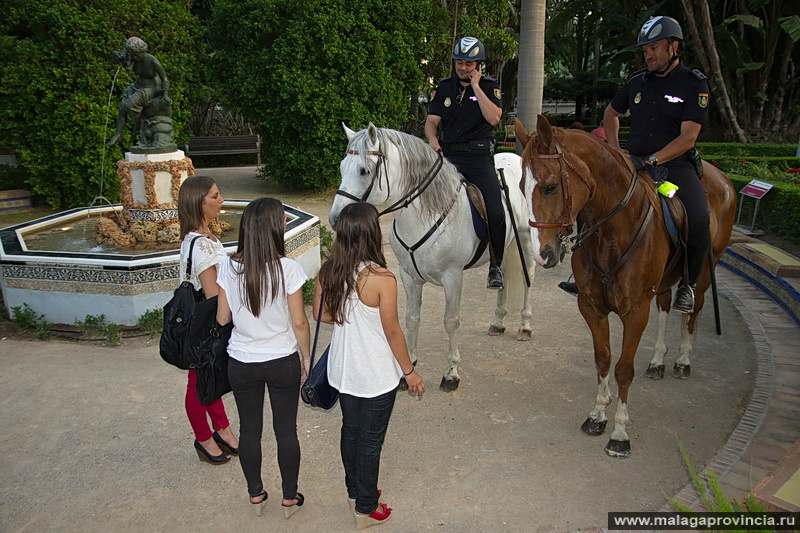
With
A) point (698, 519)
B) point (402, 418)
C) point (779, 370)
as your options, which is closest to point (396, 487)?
point (402, 418)

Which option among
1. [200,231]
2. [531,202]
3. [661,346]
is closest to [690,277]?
[661,346]

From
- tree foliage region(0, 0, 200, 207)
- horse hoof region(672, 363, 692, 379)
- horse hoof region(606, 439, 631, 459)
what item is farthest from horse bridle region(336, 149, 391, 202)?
tree foliage region(0, 0, 200, 207)

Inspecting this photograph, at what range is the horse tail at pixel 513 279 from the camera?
625 centimetres

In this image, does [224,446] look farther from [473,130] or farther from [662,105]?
[662,105]

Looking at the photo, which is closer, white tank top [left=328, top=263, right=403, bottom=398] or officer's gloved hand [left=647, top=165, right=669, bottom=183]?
white tank top [left=328, top=263, right=403, bottom=398]

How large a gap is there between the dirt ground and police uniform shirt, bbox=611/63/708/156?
2.19m

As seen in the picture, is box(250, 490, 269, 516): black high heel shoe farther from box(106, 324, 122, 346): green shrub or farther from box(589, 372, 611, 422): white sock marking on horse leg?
box(106, 324, 122, 346): green shrub

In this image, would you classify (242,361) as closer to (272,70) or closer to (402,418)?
(402,418)

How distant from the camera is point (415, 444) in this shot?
14.0ft

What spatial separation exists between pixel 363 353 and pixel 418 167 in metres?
2.09

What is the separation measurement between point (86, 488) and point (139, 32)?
37.2 ft

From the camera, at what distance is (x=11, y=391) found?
515cm

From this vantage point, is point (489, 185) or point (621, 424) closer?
point (621, 424)

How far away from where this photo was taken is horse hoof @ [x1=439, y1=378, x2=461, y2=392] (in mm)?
5099
